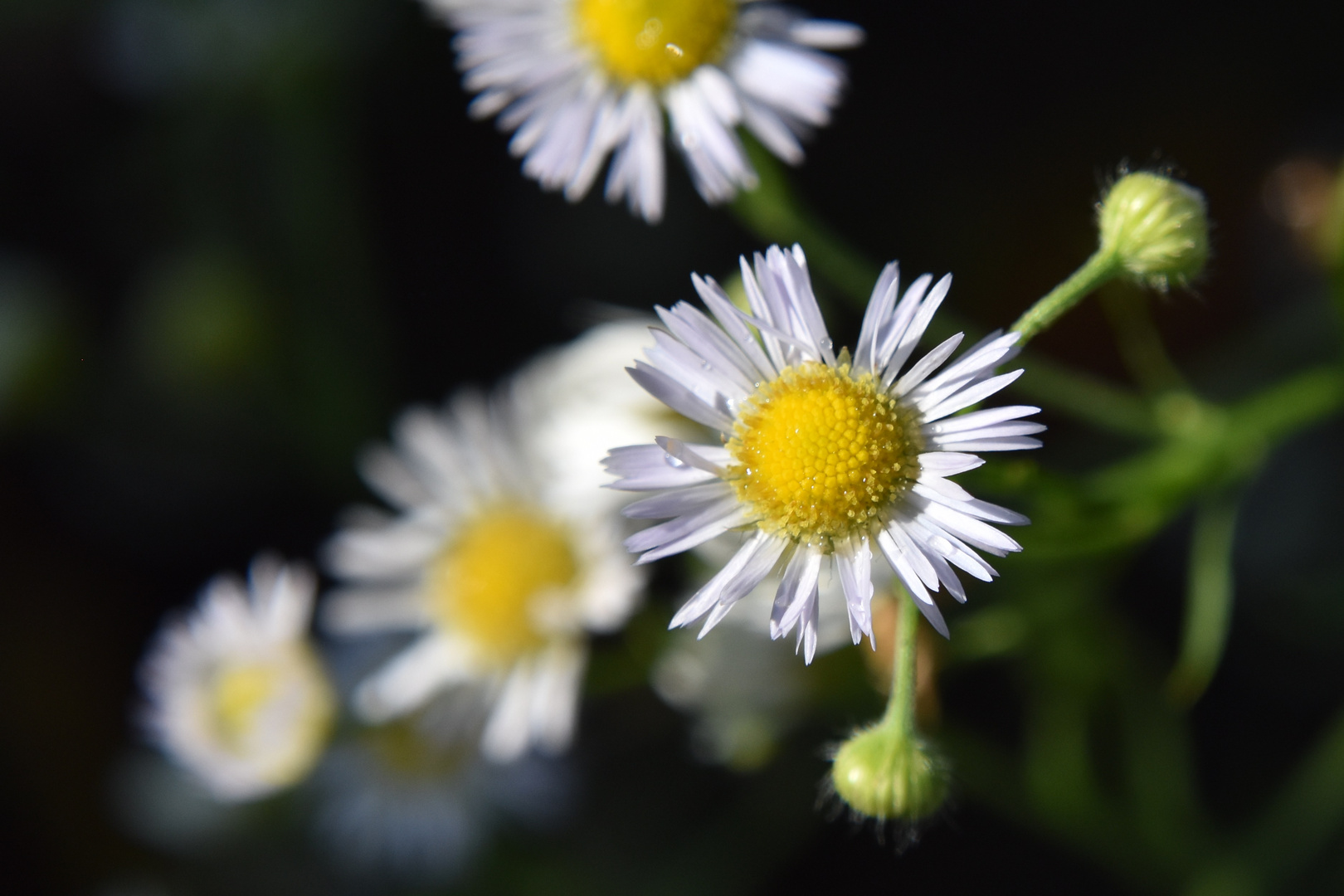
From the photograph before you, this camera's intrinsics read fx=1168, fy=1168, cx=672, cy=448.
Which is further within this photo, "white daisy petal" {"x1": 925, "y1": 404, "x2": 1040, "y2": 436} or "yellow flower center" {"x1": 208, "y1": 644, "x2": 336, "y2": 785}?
"yellow flower center" {"x1": 208, "y1": 644, "x2": 336, "y2": 785}

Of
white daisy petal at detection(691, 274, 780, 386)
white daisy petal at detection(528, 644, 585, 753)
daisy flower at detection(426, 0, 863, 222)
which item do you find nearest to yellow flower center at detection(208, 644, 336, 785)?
white daisy petal at detection(528, 644, 585, 753)

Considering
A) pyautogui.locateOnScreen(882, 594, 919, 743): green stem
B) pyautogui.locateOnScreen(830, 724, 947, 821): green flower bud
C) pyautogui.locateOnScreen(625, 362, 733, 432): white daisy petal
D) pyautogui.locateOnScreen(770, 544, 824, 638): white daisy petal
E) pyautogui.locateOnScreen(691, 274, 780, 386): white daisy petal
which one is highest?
pyautogui.locateOnScreen(691, 274, 780, 386): white daisy petal

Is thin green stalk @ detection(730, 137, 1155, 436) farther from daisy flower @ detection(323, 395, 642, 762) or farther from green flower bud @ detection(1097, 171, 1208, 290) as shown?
daisy flower @ detection(323, 395, 642, 762)

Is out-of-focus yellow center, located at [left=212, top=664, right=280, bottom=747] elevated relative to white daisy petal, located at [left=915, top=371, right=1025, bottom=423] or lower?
elevated

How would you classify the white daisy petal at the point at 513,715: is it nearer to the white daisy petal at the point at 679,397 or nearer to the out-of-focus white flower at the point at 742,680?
the out-of-focus white flower at the point at 742,680

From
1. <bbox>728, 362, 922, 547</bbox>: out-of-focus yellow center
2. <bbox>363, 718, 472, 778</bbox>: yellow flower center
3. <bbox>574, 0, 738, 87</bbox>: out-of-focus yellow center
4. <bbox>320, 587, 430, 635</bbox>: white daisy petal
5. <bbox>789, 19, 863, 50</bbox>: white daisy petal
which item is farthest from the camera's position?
<bbox>363, 718, 472, 778</bbox>: yellow flower center

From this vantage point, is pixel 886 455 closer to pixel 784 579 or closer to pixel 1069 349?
pixel 784 579

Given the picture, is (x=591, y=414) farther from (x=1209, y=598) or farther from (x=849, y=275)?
(x=1209, y=598)

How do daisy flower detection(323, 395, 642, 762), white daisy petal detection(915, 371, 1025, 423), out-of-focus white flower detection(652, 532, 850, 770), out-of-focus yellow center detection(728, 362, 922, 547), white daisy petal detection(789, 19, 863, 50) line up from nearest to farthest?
white daisy petal detection(915, 371, 1025, 423) → out-of-focus yellow center detection(728, 362, 922, 547) → white daisy petal detection(789, 19, 863, 50) → out-of-focus white flower detection(652, 532, 850, 770) → daisy flower detection(323, 395, 642, 762)
